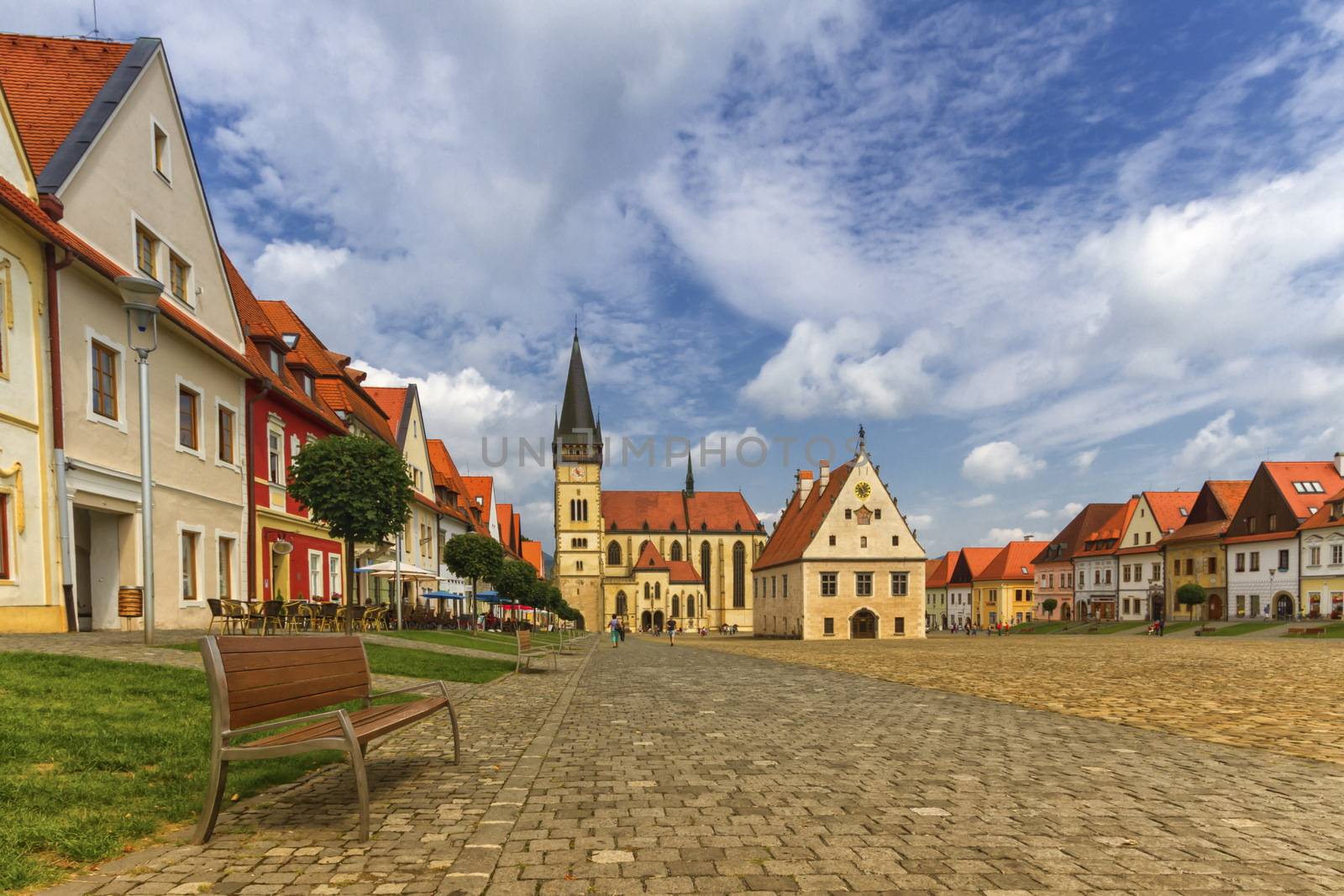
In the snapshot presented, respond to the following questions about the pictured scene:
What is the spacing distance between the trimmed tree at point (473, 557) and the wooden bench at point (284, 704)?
96.8 ft

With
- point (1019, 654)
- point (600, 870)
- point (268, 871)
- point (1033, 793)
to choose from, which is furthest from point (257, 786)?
point (1019, 654)

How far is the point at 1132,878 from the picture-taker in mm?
4285

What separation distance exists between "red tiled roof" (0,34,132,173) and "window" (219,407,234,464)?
7248 millimetres

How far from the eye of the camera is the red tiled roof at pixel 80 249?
1348 centimetres

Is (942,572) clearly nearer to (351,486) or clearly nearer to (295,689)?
(351,486)

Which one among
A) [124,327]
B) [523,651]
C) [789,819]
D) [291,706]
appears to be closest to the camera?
[789,819]

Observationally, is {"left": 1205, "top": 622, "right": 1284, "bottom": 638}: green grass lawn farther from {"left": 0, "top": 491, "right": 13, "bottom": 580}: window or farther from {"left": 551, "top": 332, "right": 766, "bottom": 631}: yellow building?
{"left": 0, "top": 491, "right": 13, "bottom": 580}: window

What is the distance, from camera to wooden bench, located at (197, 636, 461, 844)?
4.89 meters

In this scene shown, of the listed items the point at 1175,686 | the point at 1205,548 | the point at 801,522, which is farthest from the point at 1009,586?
the point at 1175,686

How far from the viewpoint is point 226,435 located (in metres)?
22.0

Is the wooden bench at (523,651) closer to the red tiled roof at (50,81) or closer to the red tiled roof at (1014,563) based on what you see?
the red tiled roof at (50,81)

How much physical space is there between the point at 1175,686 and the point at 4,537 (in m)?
20.0

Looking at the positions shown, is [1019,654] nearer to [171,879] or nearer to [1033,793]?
[1033,793]

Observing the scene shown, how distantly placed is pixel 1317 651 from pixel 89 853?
3552cm
